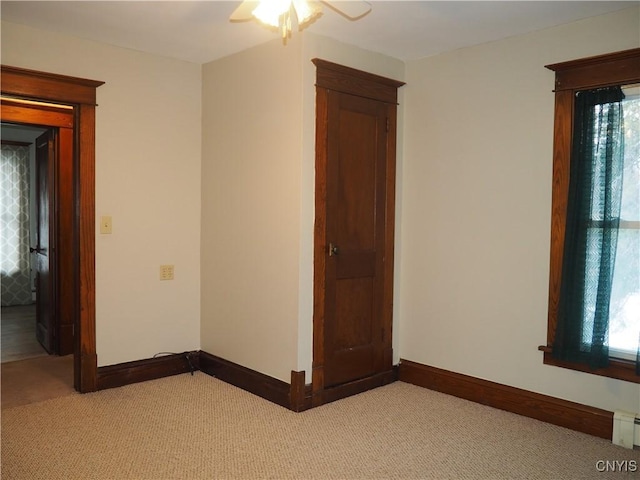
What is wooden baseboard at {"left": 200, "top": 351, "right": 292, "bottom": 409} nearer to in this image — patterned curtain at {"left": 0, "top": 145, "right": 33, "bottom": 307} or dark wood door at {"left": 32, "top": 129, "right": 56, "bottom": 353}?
dark wood door at {"left": 32, "top": 129, "right": 56, "bottom": 353}

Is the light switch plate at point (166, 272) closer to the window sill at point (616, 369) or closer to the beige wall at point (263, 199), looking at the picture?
the beige wall at point (263, 199)

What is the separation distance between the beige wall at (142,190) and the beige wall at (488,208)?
1.64 m

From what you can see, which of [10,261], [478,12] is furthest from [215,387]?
[10,261]

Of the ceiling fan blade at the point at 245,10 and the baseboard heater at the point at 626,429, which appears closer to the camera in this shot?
the ceiling fan blade at the point at 245,10

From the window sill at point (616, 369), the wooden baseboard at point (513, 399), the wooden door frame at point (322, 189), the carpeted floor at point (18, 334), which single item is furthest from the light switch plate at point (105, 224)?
the window sill at point (616, 369)

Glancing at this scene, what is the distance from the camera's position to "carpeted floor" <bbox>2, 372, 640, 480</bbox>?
8.43 feet

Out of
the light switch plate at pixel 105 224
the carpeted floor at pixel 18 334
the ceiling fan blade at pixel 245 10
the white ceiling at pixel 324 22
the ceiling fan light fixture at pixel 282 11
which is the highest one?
the white ceiling at pixel 324 22

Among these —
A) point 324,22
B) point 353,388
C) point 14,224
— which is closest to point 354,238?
point 353,388

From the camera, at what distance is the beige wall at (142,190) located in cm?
364

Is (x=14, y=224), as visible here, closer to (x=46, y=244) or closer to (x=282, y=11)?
(x=46, y=244)

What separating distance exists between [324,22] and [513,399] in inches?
101

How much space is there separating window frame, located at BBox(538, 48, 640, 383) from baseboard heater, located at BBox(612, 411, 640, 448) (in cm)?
20

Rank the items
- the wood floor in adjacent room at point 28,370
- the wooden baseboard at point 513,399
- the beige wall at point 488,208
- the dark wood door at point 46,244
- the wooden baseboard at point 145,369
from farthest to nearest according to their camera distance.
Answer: the dark wood door at point 46,244 < the wooden baseboard at point 145,369 < the wood floor in adjacent room at point 28,370 < the beige wall at point 488,208 < the wooden baseboard at point 513,399

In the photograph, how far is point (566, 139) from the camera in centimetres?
308
